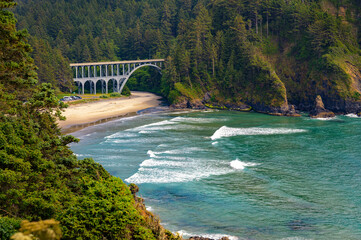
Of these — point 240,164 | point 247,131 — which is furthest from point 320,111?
point 240,164

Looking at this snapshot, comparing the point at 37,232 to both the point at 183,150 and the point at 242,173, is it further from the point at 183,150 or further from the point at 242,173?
the point at 183,150

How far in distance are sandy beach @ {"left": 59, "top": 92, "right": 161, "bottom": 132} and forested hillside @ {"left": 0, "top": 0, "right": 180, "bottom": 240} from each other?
44.0 m

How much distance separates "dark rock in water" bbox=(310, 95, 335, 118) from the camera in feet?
284

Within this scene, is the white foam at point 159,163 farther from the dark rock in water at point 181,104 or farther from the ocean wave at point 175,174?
the dark rock in water at point 181,104

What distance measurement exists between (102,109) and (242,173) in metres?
61.6

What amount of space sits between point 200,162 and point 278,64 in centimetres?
6852

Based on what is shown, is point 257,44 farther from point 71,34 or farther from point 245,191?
point 71,34

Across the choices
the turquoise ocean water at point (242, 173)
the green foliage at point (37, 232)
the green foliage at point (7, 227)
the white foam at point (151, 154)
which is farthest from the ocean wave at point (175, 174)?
the green foliage at point (37, 232)

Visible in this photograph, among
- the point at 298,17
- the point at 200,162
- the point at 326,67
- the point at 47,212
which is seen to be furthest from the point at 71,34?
the point at 47,212

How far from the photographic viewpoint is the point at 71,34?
178 metres

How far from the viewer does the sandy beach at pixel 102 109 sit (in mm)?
80037

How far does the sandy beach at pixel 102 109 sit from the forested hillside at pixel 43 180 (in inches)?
1732

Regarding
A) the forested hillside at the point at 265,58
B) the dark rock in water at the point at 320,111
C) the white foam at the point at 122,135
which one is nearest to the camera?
the white foam at the point at 122,135


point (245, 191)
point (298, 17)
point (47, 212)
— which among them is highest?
point (298, 17)
